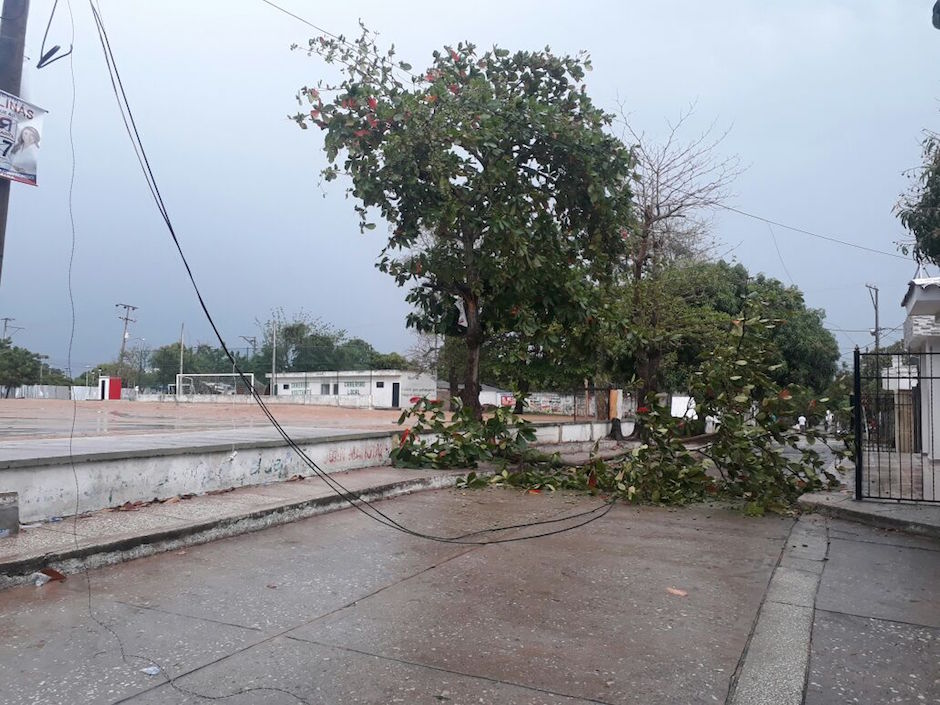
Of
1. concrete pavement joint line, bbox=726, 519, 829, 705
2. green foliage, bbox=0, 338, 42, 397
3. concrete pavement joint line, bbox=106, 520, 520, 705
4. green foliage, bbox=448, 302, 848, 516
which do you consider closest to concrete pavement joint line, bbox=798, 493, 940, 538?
green foliage, bbox=448, 302, 848, 516

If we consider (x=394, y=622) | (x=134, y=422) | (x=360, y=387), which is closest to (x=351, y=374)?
(x=360, y=387)

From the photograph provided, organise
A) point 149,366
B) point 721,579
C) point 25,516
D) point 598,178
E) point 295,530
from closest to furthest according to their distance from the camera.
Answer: point 721,579 → point 25,516 → point 295,530 → point 598,178 → point 149,366

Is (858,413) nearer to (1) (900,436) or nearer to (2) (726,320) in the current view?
(1) (900,436)

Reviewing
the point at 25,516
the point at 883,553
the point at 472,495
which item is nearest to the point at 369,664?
the point at 25,516

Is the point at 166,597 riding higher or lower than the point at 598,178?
lower

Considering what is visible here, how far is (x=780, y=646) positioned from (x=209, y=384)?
53772mm

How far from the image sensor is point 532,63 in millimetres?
13797

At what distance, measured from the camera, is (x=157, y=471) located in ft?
29.3

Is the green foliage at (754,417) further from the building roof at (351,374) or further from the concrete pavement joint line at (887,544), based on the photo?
the building roof at (351,374)

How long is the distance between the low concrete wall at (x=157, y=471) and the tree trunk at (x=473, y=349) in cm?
231

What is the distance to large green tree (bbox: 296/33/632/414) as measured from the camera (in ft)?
40.8

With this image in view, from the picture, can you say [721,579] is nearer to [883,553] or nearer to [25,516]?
[883,553]

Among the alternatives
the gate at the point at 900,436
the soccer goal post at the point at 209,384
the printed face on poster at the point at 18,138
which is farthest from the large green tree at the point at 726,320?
the soccer goal post at the point at 209,384

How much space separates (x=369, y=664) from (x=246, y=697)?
2.44 feet
